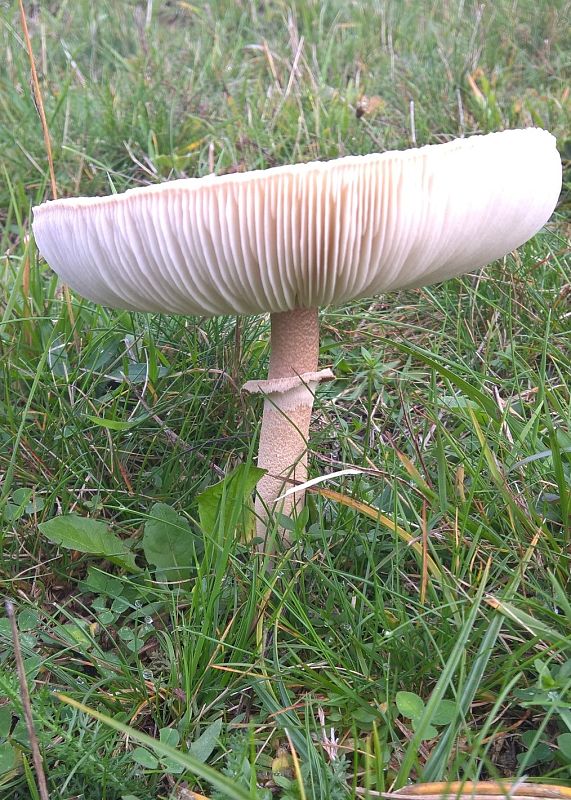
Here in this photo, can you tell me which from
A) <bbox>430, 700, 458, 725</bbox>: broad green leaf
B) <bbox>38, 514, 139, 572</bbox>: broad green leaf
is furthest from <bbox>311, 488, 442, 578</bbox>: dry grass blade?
<bbox>38, 514, 139, 572</bbox>: broad green leaf

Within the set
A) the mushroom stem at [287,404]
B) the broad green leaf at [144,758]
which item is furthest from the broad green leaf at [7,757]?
the mushroom stem at [287,404]

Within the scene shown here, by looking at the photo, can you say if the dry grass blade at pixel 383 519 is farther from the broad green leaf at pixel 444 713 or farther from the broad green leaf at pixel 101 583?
the broad green leaf at pixel 101 583

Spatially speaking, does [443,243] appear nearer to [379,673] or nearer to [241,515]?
[241,515]

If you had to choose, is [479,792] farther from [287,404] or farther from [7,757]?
[287,404]

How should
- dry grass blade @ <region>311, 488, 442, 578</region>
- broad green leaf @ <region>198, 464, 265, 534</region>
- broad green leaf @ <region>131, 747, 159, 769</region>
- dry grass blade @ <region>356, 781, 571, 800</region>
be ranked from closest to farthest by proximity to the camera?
dry grass blade @ <region>356, 781, 571, 800</region> < broad green leaf @ <region>131, 747, 159, 769</region> < dry grass blade @ <region>311, 488, 442, 578</region> < broad green leaf @ <region>198, 464, 265, 534</region>

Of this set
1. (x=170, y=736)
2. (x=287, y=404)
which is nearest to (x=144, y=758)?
(x=170, y=736)

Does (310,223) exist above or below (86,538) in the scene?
above

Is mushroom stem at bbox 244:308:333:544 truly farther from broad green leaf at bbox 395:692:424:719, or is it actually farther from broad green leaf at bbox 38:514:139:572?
broad green leaf at bbox 395:692:424:719

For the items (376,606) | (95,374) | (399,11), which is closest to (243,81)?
(399,11)
